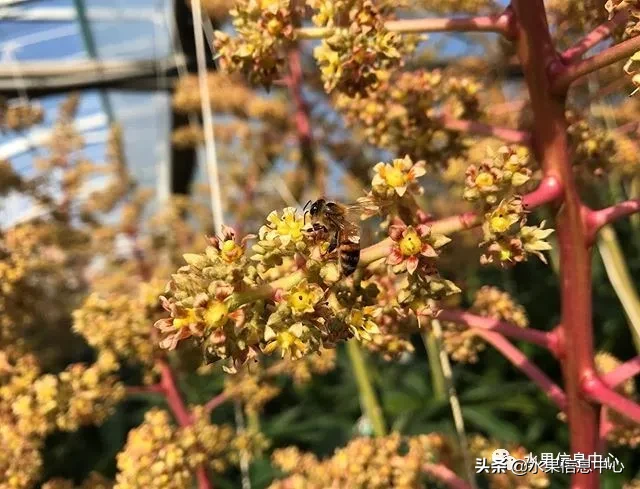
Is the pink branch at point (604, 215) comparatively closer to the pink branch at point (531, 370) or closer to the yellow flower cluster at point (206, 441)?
the pink branch at point (531, 370)

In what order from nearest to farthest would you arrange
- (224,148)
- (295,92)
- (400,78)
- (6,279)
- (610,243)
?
(400,78) → (6,279) → (610,243) → (295,92) → (224,148)

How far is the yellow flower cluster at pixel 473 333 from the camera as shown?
1079mm

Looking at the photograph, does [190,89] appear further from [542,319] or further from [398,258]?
[398,258]

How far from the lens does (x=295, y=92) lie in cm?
203

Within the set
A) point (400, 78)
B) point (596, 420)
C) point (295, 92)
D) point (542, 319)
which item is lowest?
point (542, 319)

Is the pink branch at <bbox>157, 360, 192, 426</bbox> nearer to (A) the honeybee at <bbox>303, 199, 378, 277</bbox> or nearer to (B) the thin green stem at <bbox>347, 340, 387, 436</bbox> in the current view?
(B) the thin green stem at <bbox>347, 340, 387, 436</bbox>

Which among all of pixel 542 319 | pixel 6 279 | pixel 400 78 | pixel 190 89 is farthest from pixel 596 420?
pixel 190 89

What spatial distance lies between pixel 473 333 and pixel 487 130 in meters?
0.30

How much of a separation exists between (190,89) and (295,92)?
2.42ft

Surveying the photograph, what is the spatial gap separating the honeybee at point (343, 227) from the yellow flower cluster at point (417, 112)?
0.18 metres

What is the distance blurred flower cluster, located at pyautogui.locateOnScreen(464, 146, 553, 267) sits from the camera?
0.70 metres

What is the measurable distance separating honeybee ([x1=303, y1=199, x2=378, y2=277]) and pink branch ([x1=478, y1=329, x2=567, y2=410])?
288mm

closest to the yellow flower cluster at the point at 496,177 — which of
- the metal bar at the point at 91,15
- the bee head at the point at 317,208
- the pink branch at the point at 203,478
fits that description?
the bee head at the point at 317,208

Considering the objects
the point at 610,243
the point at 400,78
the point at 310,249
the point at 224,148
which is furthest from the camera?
the point at 224,148
